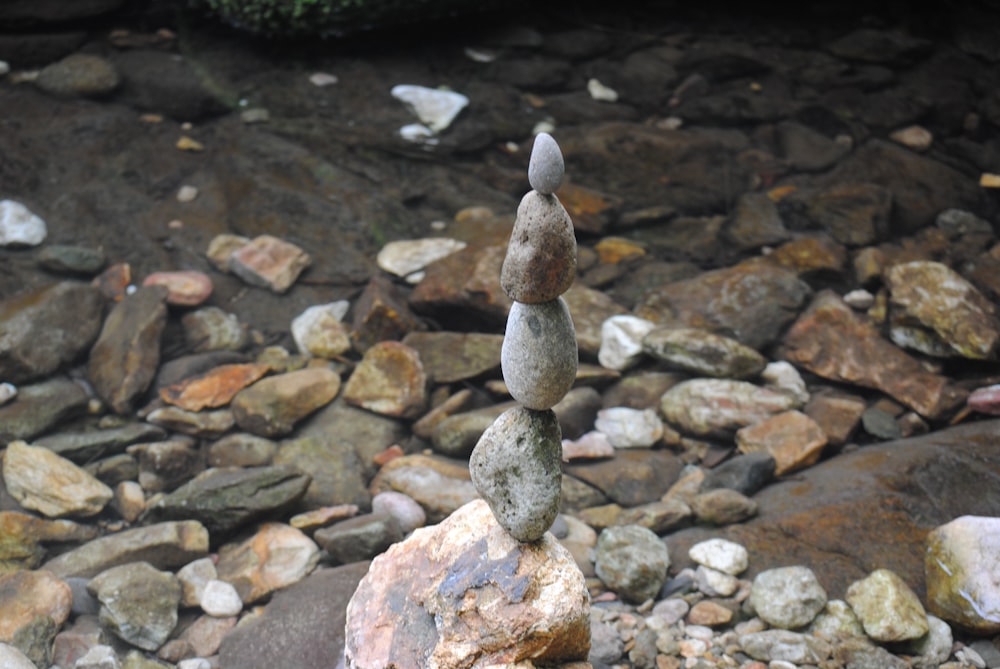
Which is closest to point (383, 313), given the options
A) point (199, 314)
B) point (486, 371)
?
point (486, 371)

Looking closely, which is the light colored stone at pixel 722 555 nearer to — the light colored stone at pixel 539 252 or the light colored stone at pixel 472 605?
the light colored stone at pixel 472 605

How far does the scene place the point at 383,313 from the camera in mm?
5199

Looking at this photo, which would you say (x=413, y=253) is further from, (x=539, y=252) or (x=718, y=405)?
(x=539, y=252)

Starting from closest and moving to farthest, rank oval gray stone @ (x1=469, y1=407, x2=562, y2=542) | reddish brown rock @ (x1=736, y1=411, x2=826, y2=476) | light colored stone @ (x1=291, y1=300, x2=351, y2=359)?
oval gray stone @ (x1=469, y1=407, x2=562, y2=542) < reddish brown rock @ (x1=736, y1=411, x2=826, y2=476) < light colored stone @ (x1=291, y1=300, x2=351, y2=359)

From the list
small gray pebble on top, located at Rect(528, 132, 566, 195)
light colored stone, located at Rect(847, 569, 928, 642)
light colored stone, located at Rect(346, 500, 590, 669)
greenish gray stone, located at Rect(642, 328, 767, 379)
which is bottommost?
greenish gray stone, located at Rect(642, 328, 767, 379)

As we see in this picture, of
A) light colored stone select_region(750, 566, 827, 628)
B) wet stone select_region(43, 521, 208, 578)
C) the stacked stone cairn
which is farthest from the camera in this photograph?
wet stone select_region(43, 521, 208, 578)

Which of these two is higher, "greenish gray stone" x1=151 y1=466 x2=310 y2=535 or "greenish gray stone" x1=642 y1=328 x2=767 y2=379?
"greenish gray stone" x1=642 y1=328 x2=767 y2=379

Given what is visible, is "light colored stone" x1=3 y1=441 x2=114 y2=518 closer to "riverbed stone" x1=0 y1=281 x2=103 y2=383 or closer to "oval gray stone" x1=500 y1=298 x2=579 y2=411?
"riverbed stone" x1=0 y1=281 x2=103 y2=383

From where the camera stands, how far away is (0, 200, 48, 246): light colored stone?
5.51m

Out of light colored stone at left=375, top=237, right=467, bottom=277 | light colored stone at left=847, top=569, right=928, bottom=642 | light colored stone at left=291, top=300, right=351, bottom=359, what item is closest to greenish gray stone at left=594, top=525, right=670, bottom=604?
light colored stone at left=847, top=569, right=928, bottom=642

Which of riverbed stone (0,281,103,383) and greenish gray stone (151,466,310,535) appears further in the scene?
riverbed stone (0,281,103,383)

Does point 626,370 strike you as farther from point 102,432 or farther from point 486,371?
point 102,432

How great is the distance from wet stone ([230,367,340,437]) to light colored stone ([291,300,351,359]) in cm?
25

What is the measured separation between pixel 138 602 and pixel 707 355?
2997mm
